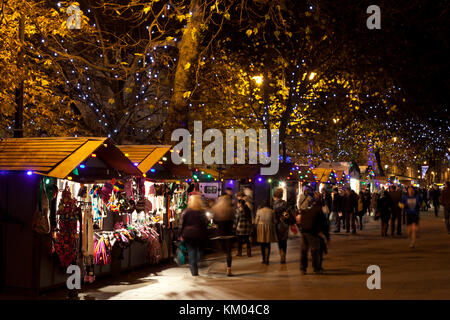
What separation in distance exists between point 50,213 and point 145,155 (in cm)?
406

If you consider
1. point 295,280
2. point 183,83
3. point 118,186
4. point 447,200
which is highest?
point 183,83

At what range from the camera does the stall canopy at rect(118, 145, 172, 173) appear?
547 inches

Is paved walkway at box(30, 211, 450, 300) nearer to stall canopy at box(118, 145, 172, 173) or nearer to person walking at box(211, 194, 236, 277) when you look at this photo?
person walking at box(211, 194, 236, 277)

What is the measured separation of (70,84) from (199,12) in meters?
12.1

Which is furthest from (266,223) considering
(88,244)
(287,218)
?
(88,244)

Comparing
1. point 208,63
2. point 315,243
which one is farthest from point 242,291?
point 208,63

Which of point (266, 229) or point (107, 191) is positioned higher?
point (107, 191)

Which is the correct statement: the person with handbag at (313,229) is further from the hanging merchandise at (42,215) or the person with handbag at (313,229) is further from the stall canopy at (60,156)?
the hanging merchandise at (42,215)

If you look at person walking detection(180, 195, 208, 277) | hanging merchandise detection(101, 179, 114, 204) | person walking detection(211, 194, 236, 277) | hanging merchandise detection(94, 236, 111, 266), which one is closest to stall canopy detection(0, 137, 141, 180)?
hanging merchandise detection(101, 179, 114, 204)

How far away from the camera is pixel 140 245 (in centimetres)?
1332

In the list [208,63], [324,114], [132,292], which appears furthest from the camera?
[324,114]

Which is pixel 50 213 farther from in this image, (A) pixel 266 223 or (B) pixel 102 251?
(A) pixel 266 223

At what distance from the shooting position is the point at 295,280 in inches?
447
